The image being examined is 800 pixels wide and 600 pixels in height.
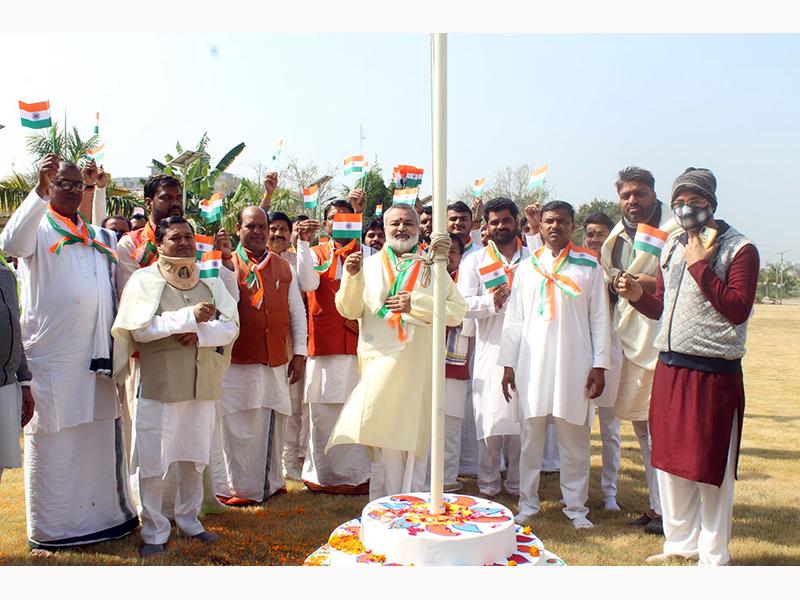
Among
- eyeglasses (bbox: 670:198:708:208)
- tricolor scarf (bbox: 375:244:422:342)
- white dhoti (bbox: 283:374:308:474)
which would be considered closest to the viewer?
eyeglasses (bbox: 670:198:708:208)

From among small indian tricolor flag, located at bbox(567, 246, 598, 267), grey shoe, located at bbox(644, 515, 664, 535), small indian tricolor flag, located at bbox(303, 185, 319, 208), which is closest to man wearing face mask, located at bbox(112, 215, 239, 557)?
small indian tricolor flag, located at bbox(303, 185, 319, 208)

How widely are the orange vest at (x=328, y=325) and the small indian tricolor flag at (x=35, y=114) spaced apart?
2506 mm

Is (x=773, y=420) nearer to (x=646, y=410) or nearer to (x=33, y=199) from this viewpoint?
(x=646, y=410)

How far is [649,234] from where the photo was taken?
400cm

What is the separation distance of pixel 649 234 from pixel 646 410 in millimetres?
1886

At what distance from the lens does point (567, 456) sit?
18.2 ft

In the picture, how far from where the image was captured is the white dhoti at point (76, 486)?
15.9 ft

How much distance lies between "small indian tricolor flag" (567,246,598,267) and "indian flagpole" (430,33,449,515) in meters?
2.45

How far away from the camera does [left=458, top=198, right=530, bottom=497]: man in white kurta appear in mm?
6164

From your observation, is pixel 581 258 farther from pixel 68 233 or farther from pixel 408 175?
pixel 68 233

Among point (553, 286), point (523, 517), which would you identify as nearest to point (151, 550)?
point (523, 517)

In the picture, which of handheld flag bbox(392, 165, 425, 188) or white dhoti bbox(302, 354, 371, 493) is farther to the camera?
white dhoti bbox(302, 354, 371, 493)

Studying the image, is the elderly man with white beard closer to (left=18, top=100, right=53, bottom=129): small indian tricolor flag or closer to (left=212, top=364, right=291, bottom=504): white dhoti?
(left=212, top=364, right=291, bottom=504): white dhoti

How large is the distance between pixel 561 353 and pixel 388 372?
126 centimetres
